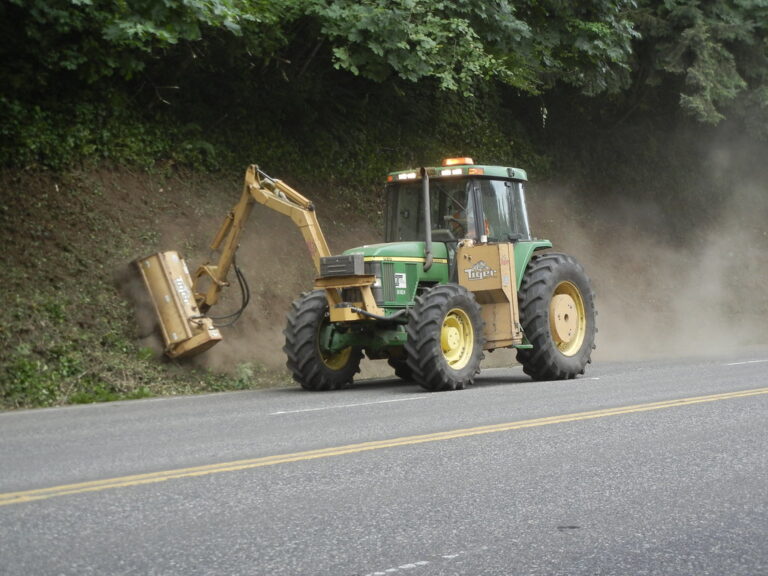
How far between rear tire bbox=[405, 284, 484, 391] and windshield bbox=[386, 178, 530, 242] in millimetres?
1322

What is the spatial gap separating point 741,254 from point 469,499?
2742 cm

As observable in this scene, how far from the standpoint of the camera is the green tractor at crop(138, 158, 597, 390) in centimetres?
1327

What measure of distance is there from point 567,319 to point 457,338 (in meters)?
2.41

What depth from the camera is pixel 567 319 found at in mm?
15109

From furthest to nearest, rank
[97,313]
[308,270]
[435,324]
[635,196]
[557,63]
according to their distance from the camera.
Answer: [635,196], [557,63], [308,270], [97,313], [435,324]

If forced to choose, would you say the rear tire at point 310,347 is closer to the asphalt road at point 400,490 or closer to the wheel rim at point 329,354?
the wheel rim at point 329,354

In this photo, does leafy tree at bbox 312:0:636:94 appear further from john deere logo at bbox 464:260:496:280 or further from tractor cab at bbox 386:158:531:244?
john deere logo at bbox 464:260:496:280

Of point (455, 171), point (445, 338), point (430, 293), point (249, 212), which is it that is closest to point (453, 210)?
point (455, 171)

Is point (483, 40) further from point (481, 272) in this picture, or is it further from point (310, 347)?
point (310, 347)

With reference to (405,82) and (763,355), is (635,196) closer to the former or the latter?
(405,82)

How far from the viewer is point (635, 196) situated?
30109 millimetres

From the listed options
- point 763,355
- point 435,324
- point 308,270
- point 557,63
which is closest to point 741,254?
point 557,63

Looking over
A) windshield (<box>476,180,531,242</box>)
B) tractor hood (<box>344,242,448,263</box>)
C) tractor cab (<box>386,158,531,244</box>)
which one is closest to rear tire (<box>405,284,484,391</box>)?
Answer: tractor hood (<box>344,242,448,263</box>)

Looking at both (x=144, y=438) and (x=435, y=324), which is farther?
(x=435, y=324)
